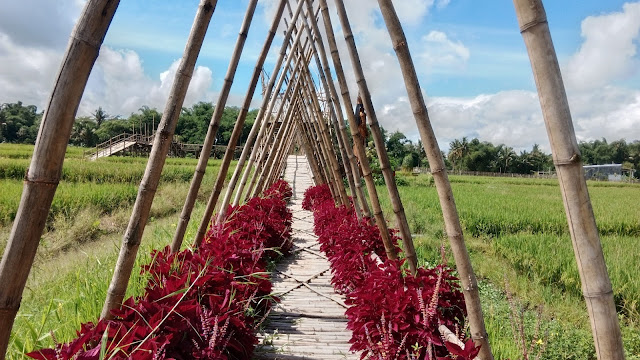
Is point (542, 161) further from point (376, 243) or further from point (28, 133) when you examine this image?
point (376, 243)

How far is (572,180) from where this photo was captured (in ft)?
3.90

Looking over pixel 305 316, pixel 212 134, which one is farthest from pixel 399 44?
pixel 305 316

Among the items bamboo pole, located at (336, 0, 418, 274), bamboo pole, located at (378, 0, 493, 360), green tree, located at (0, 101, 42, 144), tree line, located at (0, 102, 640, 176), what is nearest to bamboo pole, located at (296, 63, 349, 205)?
bamboo pole, located at (336, 0, 418, 274)

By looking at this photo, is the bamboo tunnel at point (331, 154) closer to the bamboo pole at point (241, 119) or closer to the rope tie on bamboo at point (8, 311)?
the bamboo pole at point (241, 119)

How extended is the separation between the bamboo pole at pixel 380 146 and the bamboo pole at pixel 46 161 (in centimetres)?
210

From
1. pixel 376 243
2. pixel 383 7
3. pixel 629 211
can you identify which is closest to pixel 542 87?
pixel 383 7

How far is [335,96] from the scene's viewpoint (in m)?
5.15

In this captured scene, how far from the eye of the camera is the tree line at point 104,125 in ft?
159

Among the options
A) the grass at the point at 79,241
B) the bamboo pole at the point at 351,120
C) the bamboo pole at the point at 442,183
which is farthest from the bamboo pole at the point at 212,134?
the bamboo pole at the point at 442,183

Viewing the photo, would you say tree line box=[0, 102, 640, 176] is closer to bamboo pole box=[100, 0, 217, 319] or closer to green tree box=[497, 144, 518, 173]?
green tree box=[497, 144, 518, 173]

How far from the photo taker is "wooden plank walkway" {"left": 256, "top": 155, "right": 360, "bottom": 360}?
2.96m

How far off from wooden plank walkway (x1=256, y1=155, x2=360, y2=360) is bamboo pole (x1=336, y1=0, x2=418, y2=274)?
0.80 meters

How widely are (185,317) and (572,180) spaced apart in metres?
1.69

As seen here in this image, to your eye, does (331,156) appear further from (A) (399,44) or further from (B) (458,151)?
(B) (458,151)
